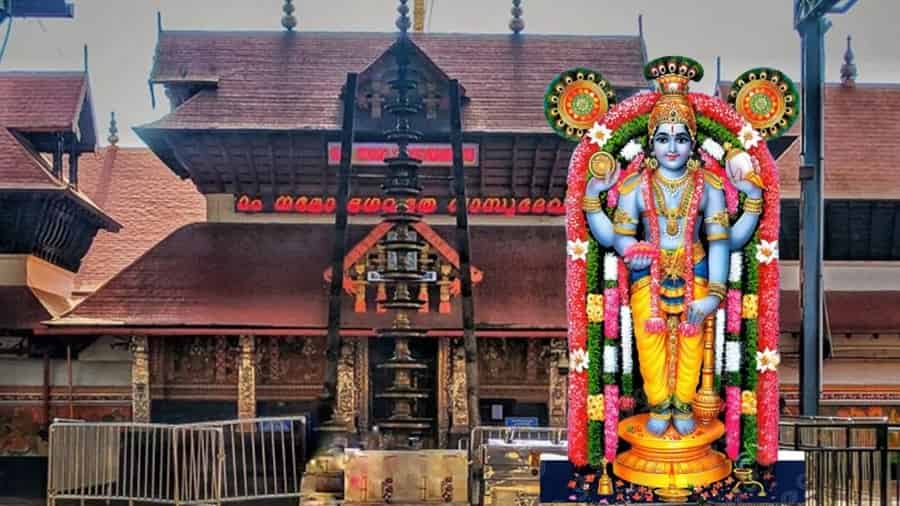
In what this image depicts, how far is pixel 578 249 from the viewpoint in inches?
355

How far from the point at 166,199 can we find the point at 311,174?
7.20 m

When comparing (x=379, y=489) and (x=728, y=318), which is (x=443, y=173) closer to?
(x=379, y=489)

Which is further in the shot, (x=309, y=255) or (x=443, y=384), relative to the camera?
(x=309, y=255)

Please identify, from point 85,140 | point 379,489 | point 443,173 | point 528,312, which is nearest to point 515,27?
point 443,173

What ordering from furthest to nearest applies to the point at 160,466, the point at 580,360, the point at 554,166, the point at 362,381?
the point at 554,166
the point at 362,381
the point at 160,466
the point at 580,360

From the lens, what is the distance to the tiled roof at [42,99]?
68.3ft

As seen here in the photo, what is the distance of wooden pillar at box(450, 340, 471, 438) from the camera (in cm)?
1864

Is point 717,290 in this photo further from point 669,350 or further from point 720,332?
point 669,350

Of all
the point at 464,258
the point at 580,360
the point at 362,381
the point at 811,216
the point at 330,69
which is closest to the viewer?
the point at 580,360

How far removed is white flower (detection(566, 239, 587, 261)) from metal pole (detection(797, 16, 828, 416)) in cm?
486

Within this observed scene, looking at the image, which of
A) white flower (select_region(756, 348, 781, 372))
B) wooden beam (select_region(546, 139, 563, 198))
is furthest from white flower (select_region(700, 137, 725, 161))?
wooden beam (select_region(546, 139, 563, 198))

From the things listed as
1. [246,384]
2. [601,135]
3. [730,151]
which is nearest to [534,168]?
[246,384]

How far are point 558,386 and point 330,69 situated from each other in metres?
6.69

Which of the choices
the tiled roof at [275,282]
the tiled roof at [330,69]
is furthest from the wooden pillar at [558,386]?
the tiled roof at [330,69]
